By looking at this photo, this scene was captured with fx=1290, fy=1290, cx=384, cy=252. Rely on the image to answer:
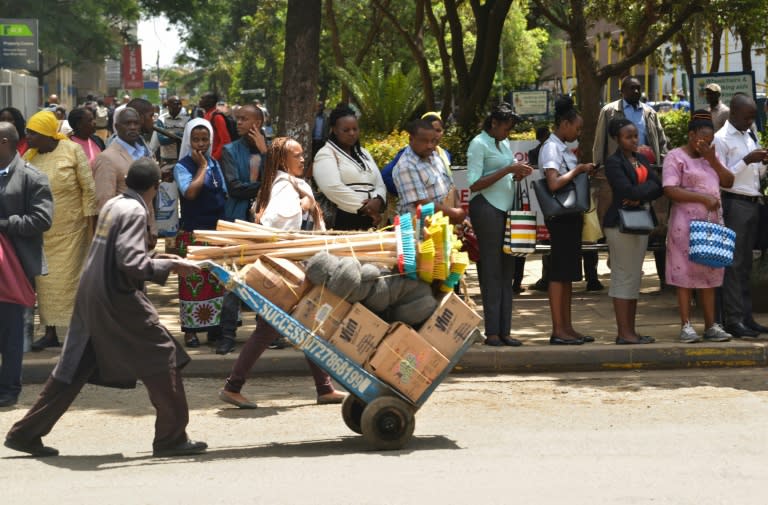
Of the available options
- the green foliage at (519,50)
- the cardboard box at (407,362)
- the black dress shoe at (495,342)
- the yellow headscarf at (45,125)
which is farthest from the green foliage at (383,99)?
the green foliage at (519,50)

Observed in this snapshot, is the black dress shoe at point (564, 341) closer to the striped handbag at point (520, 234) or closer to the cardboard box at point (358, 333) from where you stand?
the striped handbag at point (520, 234)

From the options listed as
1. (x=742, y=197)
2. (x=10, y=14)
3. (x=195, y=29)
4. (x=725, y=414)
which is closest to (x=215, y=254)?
(x=725, y=414)

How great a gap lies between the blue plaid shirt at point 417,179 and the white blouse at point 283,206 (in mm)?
1044

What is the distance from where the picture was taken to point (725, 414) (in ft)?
26.1

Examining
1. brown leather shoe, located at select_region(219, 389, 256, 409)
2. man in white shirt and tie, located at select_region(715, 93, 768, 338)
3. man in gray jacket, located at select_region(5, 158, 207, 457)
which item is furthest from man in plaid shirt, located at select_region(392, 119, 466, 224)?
man in gray jacket, located at select_region(5, 158, 207, 457)

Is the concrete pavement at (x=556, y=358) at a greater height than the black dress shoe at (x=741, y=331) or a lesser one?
lesser

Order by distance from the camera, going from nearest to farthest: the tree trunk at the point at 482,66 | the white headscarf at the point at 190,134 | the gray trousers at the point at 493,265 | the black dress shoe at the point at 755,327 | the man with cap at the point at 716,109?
the gray trousers at the point at 493,265
the white headscarf at the point at 190,134
the black dress shoe at the point at 755,327
the man with cap at the point at 716,109
the tree trunk at the point at 482,66

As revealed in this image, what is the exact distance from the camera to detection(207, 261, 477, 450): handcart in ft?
22.8

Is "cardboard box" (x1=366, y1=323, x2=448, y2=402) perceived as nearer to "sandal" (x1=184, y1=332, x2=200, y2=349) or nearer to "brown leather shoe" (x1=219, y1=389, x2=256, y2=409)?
"brown leather shoe" (x1=219, y1=389, x2=256, y2=409)

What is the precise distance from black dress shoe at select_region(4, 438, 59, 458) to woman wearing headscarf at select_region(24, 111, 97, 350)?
316 cm

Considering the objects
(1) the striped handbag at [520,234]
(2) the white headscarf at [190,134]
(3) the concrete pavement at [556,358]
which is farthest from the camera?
(2) the white headscarf at [190,134]

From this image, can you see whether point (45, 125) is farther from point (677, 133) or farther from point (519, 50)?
point (519, 50)

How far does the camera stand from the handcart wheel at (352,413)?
7.49 m

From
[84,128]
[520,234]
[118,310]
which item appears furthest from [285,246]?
[84,128]
